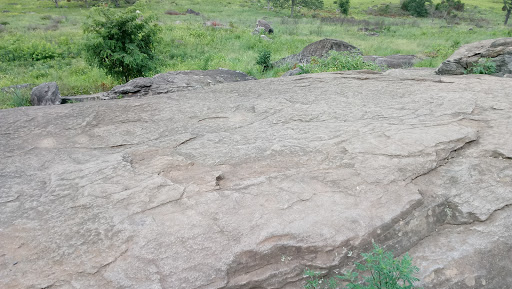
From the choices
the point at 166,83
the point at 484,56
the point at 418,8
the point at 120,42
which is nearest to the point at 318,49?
the point at 166,83

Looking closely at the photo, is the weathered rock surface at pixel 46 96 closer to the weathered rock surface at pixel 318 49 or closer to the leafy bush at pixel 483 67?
the weathered rock surface at pixel 318 49

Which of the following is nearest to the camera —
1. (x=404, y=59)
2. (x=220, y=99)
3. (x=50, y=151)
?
(x=50, y=151)

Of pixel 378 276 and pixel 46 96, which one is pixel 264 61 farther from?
pixel 378 276

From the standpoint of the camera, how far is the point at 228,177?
270 cm

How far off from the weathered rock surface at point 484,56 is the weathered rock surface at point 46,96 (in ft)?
25.1

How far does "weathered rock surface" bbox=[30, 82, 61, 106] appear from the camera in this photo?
780 cm

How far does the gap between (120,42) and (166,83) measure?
8.21 ft

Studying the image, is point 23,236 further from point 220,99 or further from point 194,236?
point 220,99

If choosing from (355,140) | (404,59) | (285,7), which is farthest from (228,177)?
(285,7)

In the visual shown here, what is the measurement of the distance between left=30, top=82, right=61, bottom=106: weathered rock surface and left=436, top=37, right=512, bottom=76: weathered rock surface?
7.64m

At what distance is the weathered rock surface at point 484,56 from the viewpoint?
6145mm

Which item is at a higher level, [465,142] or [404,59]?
[465,142]

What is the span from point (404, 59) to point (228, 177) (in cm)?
1059

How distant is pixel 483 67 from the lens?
6.20 m
